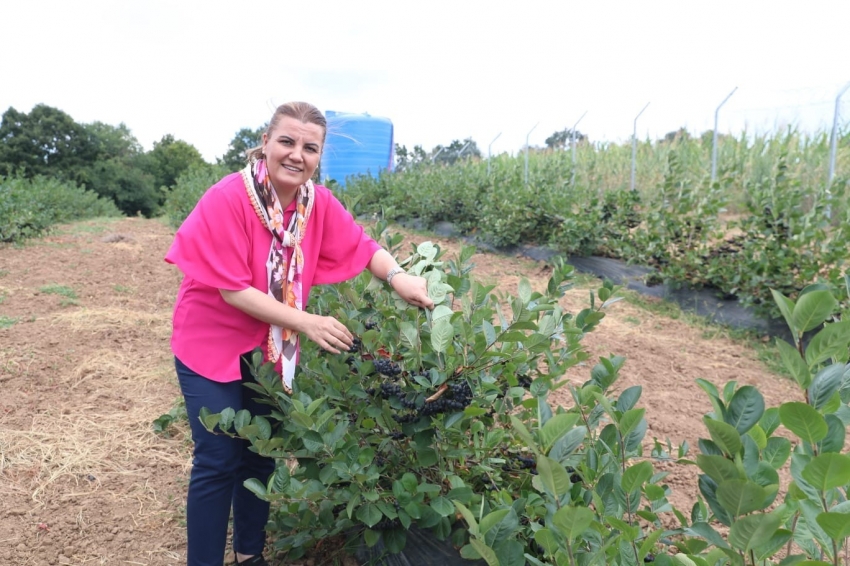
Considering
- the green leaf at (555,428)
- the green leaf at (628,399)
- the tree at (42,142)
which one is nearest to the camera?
the green leaf at (555,428)

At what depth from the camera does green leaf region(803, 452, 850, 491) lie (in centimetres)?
68

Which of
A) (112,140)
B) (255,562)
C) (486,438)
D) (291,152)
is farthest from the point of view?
(112,140)

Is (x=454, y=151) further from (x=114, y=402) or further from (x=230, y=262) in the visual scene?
(x=230, y=262)

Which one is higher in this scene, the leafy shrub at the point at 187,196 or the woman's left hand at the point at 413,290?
the leafy shrub at the point at 187,196

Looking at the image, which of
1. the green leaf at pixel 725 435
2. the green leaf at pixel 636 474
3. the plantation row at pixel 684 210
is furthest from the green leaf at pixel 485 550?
the plantation row at pixel 684 210

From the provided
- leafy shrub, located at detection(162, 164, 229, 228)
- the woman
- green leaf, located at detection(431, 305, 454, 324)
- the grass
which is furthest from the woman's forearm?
leafy shrub, located at detection(162, 164, 229, 228)

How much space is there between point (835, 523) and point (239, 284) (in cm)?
137

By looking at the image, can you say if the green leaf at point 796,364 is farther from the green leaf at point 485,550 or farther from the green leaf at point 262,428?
the green leaf at point 262,428

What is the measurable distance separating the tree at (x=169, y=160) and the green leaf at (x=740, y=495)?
135 ft

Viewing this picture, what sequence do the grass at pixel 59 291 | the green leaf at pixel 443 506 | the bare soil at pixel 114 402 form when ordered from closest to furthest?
the green leaf at pixel 443 506 → the bare soil at pixel 114 402 → the grass at pixel 59 291

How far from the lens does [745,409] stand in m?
0.85

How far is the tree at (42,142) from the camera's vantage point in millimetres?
35000

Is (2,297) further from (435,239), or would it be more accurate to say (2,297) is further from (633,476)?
(633,476)

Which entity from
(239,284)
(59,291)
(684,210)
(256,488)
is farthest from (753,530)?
(59,291)
